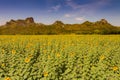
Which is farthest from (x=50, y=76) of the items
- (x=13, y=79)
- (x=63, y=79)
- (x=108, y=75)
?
(x=108, y=75)

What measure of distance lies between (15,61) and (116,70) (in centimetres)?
331

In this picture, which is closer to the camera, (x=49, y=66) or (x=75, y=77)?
(x=75, y=77)

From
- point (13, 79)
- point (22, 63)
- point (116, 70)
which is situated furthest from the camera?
point (22, 63)

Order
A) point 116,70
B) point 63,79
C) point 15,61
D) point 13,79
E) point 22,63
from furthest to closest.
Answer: point 15,61 → point 22,63 → point 116,70 → point 63,79 → point 13,79

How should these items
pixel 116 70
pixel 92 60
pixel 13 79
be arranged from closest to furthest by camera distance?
1. pixel 13 79
2. pixel 116 70
3. pixel 92 60

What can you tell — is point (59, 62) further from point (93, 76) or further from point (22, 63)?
point (93, 76)

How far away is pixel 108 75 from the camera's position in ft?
19.3

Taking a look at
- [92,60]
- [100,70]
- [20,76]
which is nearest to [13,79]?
[20,76]

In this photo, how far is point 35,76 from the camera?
5.70 meters

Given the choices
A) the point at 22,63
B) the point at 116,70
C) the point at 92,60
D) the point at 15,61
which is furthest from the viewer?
the point at 92,60

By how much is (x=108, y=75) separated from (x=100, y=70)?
614mm

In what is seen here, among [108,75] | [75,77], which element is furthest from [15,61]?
[108,75]

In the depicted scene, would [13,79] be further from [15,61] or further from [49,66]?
[15,61]

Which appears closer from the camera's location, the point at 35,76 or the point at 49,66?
the point at 35,76
